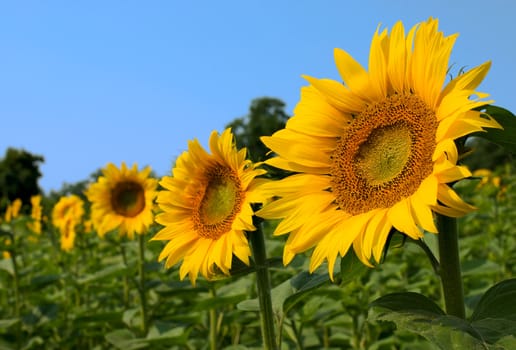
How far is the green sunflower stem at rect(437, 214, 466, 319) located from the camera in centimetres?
139

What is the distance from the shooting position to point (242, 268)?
1859 millimetres

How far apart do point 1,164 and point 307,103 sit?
130ft

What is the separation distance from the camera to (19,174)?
36562 millimetres

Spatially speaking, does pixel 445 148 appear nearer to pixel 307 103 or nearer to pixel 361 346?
pixel 307 103

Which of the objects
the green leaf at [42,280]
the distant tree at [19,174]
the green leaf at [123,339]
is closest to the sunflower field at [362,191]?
the green leaf at [123,339]

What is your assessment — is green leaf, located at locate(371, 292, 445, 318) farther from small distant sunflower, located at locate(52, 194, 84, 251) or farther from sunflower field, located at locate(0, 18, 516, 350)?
small distant sunflower, located at locate(52, 194, 84, 251)

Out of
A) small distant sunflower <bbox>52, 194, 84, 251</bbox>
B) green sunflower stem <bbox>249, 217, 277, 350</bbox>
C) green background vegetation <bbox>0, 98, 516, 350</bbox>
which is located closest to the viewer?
green sunflower stem <bbox>249, 217, 277, 350</bbox>

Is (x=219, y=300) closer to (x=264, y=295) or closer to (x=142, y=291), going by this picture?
(x=264, y=295)

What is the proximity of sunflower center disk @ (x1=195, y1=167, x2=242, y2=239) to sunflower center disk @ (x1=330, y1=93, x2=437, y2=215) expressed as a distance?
0.44 metres

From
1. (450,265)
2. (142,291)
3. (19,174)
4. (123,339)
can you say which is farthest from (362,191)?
(19,174)

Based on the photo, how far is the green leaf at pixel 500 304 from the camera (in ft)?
4.24

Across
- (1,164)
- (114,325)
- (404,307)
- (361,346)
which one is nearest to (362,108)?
(404,307)

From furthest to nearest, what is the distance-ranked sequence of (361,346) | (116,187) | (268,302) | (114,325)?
(116,187)
(114,325)
(361,346)
(268,302)

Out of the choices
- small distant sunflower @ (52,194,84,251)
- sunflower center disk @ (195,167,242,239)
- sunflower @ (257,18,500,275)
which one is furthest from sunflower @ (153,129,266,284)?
small distant sunflower @ (52,194,84,251)
